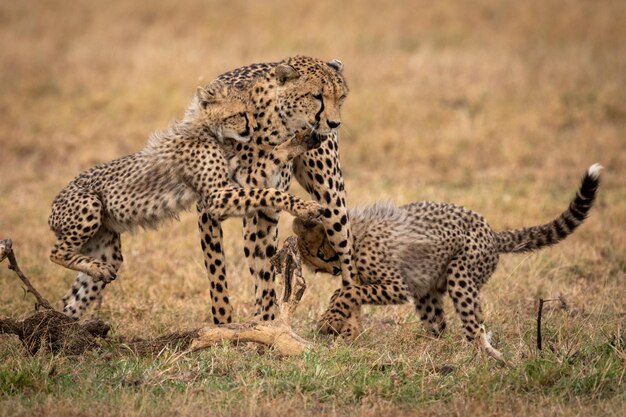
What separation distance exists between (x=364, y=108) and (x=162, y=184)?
6.04 meters

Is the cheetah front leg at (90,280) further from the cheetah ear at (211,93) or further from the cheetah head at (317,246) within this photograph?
the cheetah head at (317,246)

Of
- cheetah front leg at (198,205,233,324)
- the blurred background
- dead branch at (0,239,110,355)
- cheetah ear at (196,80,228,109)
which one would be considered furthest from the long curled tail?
dead branch at (0,239,110,355)

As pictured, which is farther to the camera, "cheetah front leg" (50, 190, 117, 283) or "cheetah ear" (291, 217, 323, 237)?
"cheetah ear" (291, 217, 323, 237)

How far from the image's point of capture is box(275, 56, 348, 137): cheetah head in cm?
546

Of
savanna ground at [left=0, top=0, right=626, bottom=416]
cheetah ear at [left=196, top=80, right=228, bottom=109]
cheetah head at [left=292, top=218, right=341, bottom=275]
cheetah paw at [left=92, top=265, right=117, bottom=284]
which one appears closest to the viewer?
savanna ground at [left=0, top=0, right=626, bottom=416]

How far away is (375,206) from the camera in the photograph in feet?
19.8

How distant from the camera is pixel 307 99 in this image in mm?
5461

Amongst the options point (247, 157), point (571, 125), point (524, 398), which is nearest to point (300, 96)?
point (247, 157)

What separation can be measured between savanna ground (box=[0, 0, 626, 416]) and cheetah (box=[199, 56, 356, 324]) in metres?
0.41

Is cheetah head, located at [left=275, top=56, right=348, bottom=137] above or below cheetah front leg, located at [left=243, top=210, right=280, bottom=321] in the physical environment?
above

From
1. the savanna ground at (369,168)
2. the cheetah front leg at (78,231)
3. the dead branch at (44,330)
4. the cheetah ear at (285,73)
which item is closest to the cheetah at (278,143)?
the cheetah ear at (285,73)

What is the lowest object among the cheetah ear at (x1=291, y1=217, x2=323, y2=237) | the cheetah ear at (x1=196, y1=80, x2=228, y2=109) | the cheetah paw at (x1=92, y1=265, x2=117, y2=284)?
the cheetah paw at (x1=92, y1=265, x2=117, y2=284)

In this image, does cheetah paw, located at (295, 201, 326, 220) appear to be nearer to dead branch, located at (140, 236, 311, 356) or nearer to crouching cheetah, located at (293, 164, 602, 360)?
dead branch, located at (140, 236, 311, 356)

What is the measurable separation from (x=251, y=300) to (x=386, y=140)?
4.45 m
